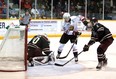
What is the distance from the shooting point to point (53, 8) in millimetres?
18406

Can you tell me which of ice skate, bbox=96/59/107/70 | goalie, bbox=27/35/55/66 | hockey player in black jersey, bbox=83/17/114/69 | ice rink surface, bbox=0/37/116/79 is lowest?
ice rink surface, bbox=0/37/116/79

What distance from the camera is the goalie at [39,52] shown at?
794 centimetres

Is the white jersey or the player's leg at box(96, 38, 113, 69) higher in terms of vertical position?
the white jersey

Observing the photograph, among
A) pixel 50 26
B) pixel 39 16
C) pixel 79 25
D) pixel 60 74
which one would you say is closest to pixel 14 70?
pixel 60 74

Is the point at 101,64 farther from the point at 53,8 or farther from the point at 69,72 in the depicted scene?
the point at 53,8

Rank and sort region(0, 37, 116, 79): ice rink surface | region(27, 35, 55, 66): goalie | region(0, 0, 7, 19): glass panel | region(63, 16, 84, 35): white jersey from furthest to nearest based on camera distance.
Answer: region(0, 0, 7, 19): glass panel → region(63, 16, 84, 35): white jersey → region(27, 35, 55, 66): goalie → region(0, 37, 116, 79): ice rink surface

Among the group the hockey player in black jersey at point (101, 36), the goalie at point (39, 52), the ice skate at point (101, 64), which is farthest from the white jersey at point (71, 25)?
the ice skate at point (101, 64)

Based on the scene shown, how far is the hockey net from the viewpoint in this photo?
7.34 meters

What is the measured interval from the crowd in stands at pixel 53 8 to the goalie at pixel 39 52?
29.2ft

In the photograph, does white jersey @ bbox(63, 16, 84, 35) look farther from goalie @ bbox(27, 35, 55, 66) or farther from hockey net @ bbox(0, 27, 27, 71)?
hockey net @ bbox(0, 27, 27, 71)

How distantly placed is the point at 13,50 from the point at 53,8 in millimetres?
10593

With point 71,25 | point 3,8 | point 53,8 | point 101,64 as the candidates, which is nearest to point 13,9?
point 3,8

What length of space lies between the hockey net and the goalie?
0.21 m

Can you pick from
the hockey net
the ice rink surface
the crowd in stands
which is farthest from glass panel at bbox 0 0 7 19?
the hockey net
